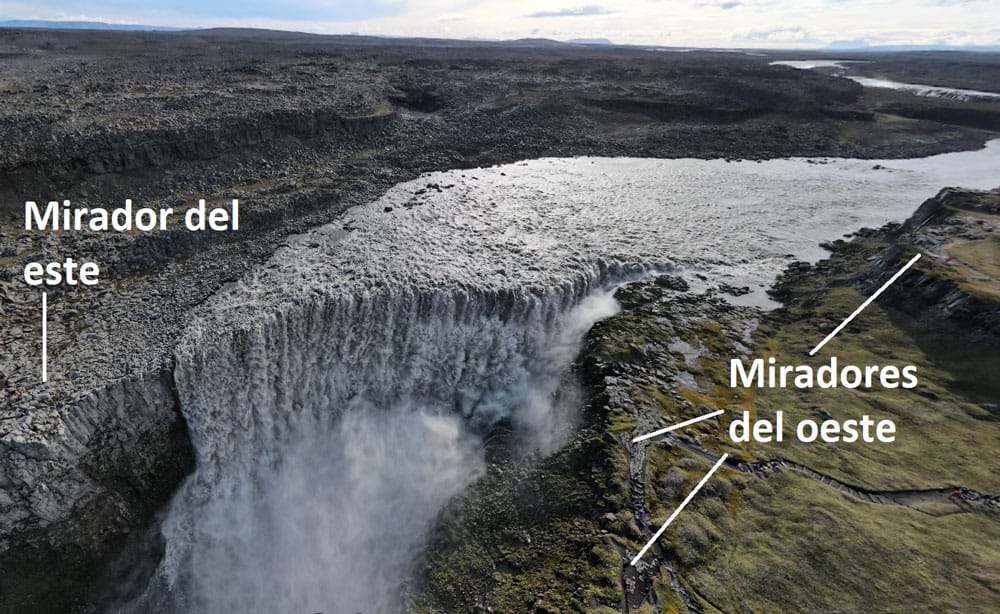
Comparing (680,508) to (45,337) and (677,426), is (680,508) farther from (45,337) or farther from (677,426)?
(45,337)

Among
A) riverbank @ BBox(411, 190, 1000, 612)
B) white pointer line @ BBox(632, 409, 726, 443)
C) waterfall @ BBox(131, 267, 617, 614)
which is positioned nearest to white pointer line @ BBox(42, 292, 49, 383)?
waterfall @ BBox(131, 267, 617, 614)

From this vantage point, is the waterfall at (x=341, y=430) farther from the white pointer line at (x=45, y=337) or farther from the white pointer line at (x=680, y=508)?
the white pointer line at (x=680, y=508)

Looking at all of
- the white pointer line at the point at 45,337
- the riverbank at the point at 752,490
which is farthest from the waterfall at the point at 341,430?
the white pointer line at the point at 45,337

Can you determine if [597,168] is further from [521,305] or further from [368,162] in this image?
[521,305]

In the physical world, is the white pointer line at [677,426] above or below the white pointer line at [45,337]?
below

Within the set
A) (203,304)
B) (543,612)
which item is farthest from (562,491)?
(203,304)
